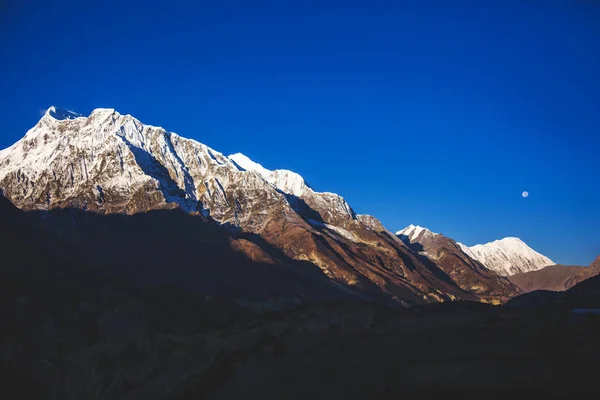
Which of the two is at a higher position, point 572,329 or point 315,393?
point 572,329

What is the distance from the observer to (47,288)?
440 feet

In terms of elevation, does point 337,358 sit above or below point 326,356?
below

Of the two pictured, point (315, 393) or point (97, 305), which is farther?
point (97, 305)

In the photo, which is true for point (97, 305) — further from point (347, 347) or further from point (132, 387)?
point (347, 347)

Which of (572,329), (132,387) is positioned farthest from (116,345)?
(572,329)

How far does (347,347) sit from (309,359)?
11.6 ft

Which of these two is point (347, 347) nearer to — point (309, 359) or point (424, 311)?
point (309, 359)

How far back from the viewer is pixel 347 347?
46.9 metres

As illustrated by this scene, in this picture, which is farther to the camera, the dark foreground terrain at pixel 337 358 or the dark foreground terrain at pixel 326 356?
the dark foreground terrain at pixel 326 356

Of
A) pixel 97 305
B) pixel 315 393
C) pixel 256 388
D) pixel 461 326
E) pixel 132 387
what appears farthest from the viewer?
pixel 97 305

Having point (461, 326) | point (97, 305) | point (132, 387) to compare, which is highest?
point (97, 305)

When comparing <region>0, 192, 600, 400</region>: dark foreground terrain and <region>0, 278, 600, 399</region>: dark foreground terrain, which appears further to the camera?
<region>0, 192, 600, 400</region>: dark foreground terrain

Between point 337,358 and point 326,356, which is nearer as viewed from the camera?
point 337,358

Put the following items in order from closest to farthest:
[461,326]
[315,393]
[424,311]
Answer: [315,393], [461,326], [424,311]
